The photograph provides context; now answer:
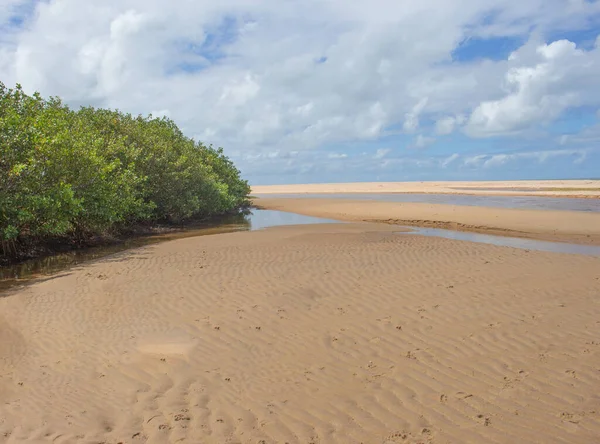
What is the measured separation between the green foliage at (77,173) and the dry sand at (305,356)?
382cm

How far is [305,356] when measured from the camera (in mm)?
6871

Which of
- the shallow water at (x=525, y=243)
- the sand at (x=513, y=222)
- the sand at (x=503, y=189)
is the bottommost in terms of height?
the shallow water at (x=525, y=243)

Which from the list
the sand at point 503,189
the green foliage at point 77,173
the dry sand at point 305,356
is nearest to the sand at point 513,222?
the dry sand at point 305,356

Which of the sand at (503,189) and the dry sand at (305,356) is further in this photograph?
the sand at (503,189)

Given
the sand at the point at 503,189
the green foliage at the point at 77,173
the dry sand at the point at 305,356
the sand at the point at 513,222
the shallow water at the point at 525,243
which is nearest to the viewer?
the dry sand at the point at 305,356

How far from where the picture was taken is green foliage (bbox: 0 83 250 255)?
14.3 meters

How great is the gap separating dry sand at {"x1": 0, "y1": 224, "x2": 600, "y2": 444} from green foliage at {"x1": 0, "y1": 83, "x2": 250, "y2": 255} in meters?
3.82

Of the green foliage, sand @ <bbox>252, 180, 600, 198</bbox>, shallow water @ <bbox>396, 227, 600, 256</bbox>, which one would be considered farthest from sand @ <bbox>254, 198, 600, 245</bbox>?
sand @ <bbox>252, 180, 600, 198</bbox>

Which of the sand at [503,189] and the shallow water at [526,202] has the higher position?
the sand at [503,189]

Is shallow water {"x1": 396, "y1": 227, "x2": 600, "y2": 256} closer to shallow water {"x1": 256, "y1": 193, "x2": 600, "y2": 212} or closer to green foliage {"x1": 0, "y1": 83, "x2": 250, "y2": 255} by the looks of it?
green foliage {"x1": 0, "y1": 83, "x2": 250, "y2": 255}

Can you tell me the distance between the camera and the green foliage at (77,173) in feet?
46.8

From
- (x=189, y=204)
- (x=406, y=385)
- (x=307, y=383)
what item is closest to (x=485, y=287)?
(x=406, y=385)

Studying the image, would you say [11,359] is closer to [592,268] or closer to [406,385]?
[406,385]

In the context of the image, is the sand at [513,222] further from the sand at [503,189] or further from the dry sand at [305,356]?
the sand at [503,189]
